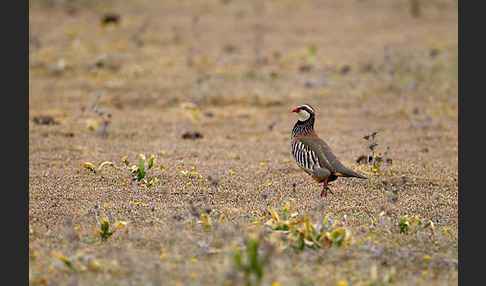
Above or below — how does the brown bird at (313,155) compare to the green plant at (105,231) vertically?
above

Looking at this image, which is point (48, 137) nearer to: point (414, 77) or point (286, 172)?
point (286, 172)

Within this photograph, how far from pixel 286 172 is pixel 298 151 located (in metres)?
1.28

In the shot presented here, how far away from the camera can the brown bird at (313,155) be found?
268 inches

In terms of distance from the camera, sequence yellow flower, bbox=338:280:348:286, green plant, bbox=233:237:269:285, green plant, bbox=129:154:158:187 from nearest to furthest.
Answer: green plant, bbox=233:237:269:285 < yellow flower, bbox=338:280:348:286 < green plant, bbox=129:154:158:187

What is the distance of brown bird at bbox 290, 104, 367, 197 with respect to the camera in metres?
6.81

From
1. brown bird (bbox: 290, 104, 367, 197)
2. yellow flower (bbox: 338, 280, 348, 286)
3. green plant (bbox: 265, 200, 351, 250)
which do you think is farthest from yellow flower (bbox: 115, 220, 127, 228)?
brown bird (bbox: 290, 104, 367, 197)

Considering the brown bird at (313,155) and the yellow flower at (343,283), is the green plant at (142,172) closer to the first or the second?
the brown bird at (313,155)

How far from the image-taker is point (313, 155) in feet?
22.8

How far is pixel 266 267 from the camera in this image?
4.68 metres

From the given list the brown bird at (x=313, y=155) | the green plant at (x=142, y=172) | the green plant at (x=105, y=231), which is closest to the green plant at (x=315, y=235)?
the brown bird at (x=313, y=155)

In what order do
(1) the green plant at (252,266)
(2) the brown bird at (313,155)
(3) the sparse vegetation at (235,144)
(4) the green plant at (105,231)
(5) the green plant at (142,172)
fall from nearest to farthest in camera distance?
(1) the green plant at (252,266) → (3) the sparse vegetation at (235,144) → (4) the green plant at (105,231) → (2) the brown bird at (313,155) → (5) the green plant at (142,172)

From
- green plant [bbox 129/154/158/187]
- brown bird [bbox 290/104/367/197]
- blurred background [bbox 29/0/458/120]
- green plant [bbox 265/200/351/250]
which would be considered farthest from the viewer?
blurred background [bbox 29/0/458/120]

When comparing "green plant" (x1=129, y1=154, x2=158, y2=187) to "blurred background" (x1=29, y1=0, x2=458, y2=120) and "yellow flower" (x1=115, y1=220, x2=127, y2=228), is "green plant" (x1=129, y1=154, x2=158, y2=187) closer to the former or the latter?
"yellow flower" (x1=115, y1=220, x2=127, y2=228)

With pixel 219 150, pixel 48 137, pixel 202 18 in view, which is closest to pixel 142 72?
pixel 48 137
